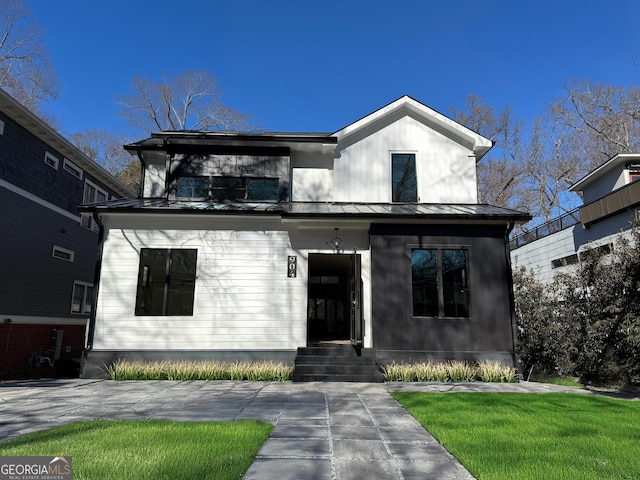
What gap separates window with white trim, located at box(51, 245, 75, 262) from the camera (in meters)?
14.4

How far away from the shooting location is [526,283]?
11.1 metres

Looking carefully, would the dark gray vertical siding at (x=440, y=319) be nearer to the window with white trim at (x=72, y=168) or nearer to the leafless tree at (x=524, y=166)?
the window with white trim at (x=72, y=168)

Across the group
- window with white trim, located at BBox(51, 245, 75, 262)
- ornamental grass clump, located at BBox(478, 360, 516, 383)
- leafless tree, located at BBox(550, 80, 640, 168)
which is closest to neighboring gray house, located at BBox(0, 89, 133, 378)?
window with white trim, located at BBox(51, 245, 75, 262)

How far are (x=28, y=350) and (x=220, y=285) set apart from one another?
29.3 ft

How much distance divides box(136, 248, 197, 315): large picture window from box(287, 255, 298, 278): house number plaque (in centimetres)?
246

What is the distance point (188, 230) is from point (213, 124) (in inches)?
716

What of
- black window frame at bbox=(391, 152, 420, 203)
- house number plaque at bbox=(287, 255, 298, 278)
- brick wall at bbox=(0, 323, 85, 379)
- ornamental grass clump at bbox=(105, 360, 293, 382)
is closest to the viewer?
ornamental grass clump at bbox=(105, 360, 293, 382)

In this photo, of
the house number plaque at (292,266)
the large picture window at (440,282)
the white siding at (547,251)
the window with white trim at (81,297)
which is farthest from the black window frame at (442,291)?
the window with white trim at (81,297)

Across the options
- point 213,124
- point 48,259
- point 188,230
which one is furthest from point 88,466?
point 213,124

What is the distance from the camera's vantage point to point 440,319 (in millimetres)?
9266

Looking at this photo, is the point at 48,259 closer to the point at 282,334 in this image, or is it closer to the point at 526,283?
the point at 282,334

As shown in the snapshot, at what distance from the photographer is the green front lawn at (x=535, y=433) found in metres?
3.20

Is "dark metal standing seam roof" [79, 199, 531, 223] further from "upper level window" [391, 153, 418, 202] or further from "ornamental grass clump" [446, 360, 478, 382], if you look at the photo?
"ornamental grass clump" [446, 360, 478, 382]

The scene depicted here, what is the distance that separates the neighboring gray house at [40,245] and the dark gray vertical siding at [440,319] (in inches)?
465
